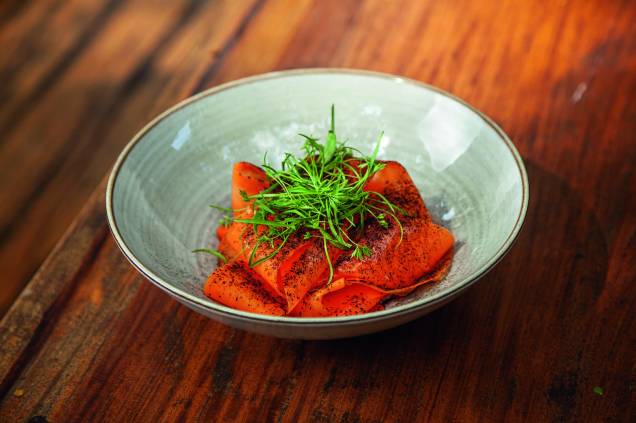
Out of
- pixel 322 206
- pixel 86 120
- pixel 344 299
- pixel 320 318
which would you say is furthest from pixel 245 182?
pixel 86 120

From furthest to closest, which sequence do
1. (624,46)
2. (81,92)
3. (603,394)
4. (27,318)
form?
(81,92)
(624,46)
(27,318)
(603,394)

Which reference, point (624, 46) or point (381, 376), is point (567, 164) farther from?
point (381, 376)

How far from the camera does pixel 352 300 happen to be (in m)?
1.05

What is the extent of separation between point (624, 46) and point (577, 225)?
2.33 feet

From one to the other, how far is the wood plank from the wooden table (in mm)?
21

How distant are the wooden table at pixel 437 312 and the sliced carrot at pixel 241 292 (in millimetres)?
114

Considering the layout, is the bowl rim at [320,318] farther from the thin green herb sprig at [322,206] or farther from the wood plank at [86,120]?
the wood plank at [86,120]

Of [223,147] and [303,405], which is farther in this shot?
[223,147]

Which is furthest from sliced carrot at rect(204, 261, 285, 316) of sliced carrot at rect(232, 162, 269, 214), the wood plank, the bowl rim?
the wood plank

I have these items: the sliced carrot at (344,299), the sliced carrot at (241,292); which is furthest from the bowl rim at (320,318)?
the sliced carrot at (344,299)

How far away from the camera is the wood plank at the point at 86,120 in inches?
83.2

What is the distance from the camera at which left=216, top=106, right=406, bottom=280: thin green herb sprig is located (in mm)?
1063

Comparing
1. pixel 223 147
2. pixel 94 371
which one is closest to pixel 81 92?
pixel 223 147

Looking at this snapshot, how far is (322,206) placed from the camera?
1.09m
